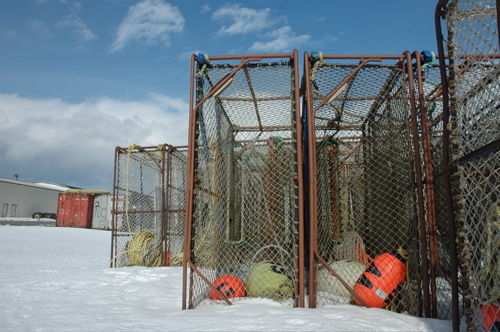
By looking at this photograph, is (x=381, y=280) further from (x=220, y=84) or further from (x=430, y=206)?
(x=220, y=84)

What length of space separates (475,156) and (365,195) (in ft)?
12.1

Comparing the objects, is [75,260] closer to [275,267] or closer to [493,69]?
[275,267]

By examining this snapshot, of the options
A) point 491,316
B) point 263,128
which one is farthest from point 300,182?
point 263,128

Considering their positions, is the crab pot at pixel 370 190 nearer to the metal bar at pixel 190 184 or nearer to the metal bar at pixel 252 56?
the metal bar at pixel 252 56

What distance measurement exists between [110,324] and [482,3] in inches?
173

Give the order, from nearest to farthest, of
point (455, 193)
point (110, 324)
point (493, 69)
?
1. point (493, 69)
2. point (455, 193)
3. point (110, 324)

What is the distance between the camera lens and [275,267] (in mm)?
4809

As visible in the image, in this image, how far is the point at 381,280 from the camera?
4164mm

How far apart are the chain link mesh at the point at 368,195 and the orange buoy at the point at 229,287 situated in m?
1.00

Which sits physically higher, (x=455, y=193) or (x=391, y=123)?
(x=391, y=123)

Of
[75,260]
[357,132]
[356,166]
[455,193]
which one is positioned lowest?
[75,260]

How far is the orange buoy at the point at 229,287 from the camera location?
15.1ft

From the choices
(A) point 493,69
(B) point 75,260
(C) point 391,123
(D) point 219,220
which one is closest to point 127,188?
(B) point 75,260

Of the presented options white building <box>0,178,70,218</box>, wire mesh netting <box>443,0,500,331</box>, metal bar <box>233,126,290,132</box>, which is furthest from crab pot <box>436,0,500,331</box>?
white building <box>0,178,70,218</box>
